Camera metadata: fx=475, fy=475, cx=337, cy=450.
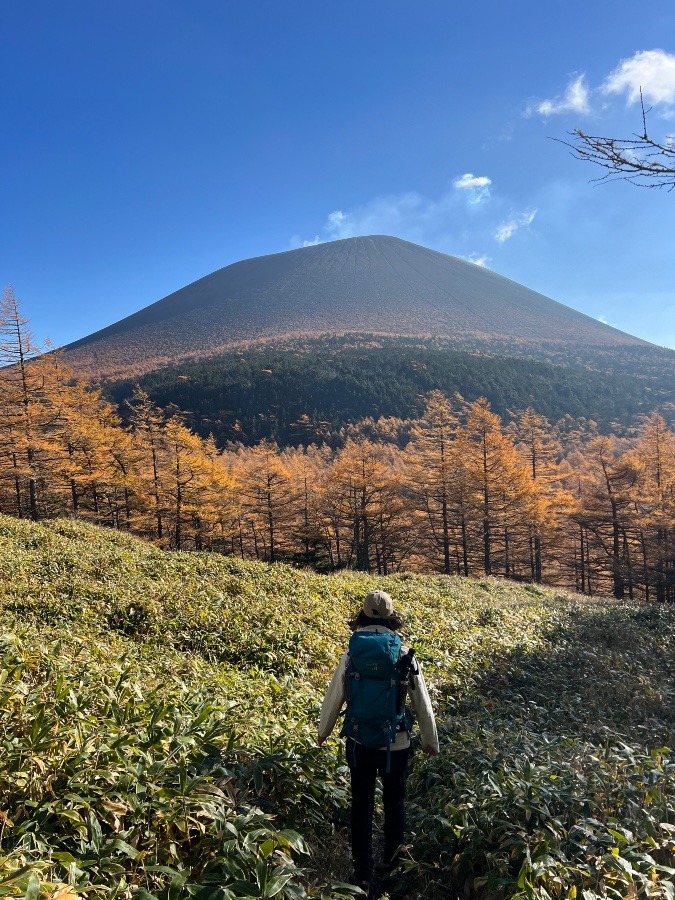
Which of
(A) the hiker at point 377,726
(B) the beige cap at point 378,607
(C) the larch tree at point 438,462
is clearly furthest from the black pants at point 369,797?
(C) the larch tree at point 438,462

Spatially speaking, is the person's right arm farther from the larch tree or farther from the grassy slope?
the larch tree

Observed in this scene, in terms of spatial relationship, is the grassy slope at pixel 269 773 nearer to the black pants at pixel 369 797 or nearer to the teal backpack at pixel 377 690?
the black pants at pixel 369 797

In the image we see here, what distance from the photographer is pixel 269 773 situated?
156 inches

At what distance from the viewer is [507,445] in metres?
30.2

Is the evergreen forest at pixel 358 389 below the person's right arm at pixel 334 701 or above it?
above

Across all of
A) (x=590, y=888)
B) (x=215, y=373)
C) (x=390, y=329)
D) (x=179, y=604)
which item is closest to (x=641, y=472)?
(x=179, y=604)

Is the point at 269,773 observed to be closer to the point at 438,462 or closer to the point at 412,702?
the point at 412,702

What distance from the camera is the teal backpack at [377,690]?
3.53 meters

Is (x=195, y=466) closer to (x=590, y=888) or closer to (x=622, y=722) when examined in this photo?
(x=622, y=722)

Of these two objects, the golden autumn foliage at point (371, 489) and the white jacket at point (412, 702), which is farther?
the golden autumn foliage at point (371, 489)

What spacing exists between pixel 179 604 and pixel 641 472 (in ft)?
92.8

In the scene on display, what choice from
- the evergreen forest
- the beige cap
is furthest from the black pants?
the evergreen forest

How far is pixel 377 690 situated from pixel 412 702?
1.18 feet

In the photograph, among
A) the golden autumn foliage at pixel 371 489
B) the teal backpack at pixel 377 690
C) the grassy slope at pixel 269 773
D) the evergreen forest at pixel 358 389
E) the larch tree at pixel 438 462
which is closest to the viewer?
the grassy slope at pixel 269 773
